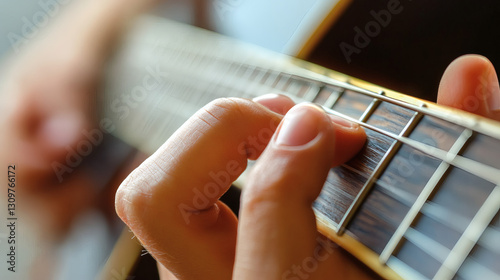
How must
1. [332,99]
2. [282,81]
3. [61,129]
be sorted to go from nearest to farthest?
[332,99], [282,81], [61,129]

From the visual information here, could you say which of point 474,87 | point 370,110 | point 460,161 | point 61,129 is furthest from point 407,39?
point 61,129

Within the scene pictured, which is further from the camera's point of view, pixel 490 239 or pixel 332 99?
pixel 332 99

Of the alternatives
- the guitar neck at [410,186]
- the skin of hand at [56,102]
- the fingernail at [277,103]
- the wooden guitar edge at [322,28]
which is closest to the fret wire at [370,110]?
the guitar neck at [410,186]

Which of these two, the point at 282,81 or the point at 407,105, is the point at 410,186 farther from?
the point at 282,81

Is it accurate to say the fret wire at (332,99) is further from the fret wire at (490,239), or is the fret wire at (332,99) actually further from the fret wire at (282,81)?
the fret wire at (490,239)

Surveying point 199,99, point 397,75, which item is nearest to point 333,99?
point 397,75

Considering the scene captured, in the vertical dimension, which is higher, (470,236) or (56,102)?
(470,236)

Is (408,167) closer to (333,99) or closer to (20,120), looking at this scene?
(333,99)
